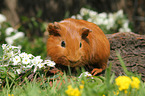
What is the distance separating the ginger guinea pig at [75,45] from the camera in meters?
2.18

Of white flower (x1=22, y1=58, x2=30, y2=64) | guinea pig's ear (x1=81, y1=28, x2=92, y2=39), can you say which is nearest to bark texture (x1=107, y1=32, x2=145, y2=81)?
guinea pig's ear (x1=81, y1=28, x2=92, y2=39)

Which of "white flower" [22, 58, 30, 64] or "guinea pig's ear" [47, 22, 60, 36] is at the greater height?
"guinea pig's ear" [47, 22, 60, 36]

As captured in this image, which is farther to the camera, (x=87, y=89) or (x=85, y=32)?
(x=85, y=32)

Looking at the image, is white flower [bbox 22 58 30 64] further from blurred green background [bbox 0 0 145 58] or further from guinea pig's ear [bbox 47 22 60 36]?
blurred green background [bbox 0 0 145 58]

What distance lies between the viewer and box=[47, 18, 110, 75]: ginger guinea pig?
2182 mm

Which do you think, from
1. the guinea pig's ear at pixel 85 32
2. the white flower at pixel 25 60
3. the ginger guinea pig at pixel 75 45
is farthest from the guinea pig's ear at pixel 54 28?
the white flower at pixel 25 60

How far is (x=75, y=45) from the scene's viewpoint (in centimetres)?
218

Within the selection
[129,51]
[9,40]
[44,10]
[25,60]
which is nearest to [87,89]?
[25,60]

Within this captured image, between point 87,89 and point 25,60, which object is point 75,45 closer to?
point 25,60

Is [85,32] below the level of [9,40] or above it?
below

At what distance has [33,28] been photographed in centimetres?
568

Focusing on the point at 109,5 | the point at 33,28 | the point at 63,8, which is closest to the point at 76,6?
the point at 63,8

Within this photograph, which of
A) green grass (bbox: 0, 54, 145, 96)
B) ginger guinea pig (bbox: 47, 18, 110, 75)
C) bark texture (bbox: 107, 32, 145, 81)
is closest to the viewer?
green grass (bbox: 0, 54, 145, 96)

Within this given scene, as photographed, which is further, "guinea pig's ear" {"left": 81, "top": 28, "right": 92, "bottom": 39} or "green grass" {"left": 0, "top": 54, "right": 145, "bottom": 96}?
"guinea pig's ear" {"left": 81, "top": 28, "right": 92, "bottom": 39}
